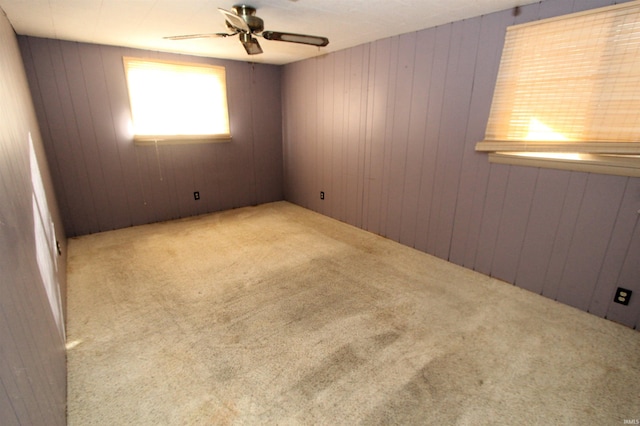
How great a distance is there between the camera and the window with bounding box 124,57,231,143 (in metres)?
3.79

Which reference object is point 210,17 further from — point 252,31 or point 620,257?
point 620,257

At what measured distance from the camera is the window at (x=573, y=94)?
1940 mm

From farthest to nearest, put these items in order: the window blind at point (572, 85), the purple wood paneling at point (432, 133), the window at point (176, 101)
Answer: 1. the window at point (176, 101)
2. the purple wood paneling at point (432, 133)
3. the window blind at point (572, 85)

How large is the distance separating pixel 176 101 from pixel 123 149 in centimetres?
90

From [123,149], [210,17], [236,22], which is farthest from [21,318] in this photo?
[123,149]

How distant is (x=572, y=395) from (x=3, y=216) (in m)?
2.69

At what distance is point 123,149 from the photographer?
3840mm

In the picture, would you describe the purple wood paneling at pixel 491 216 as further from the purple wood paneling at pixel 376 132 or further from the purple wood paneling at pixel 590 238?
the purple wood paneling at pixel 376 132

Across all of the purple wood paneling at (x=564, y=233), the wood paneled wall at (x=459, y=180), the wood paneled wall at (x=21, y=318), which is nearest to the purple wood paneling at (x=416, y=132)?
the wood paneled wall at (x=459, y=180)

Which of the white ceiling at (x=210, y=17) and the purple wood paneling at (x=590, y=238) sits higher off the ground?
the white ceiling at (x=210, y=17)

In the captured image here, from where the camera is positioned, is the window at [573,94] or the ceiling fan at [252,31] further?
the ceiling fan at [252,31]

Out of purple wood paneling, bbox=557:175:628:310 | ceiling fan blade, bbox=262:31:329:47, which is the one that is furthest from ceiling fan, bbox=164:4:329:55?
purple wood paneling, bbox=557:175:628:310

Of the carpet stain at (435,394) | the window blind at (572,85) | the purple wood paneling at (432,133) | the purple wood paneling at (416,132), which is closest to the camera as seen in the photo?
the carpet stain at (435,394)

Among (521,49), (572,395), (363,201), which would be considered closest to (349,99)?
(363,201)
